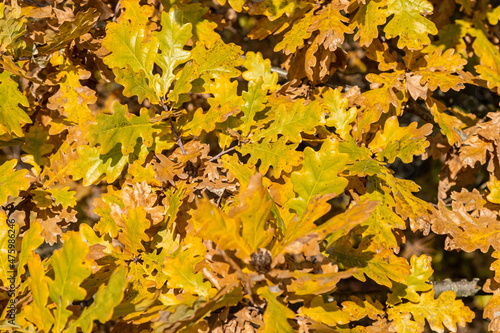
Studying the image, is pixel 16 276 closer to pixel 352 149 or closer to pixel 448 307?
pixel 352 149

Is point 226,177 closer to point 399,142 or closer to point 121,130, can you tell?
→ point 121,130

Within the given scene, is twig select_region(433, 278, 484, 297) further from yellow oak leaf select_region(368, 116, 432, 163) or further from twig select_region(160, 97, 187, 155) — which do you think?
twig select_region(160, 97, 187, 155)

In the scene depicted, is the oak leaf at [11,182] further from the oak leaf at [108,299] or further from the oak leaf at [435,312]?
the oak leaf at [435,312]

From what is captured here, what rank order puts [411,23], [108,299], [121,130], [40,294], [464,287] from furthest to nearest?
[464,287] < [411,23] < [121,130] < [40,294] < [108,299]

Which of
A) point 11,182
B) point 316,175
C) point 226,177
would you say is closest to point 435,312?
point 316,175

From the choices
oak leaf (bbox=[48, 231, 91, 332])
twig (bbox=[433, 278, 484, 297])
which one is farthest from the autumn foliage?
twig (bbox=[433, 278, 484, 297])

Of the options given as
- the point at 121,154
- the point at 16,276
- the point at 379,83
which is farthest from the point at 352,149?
the point at 16,276

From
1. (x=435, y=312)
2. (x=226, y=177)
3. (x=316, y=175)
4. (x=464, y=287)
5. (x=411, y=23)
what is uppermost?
(x=411, y=23)

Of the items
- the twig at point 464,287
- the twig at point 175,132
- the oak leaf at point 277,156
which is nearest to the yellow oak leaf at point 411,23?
the oak leaf at point 277,156
